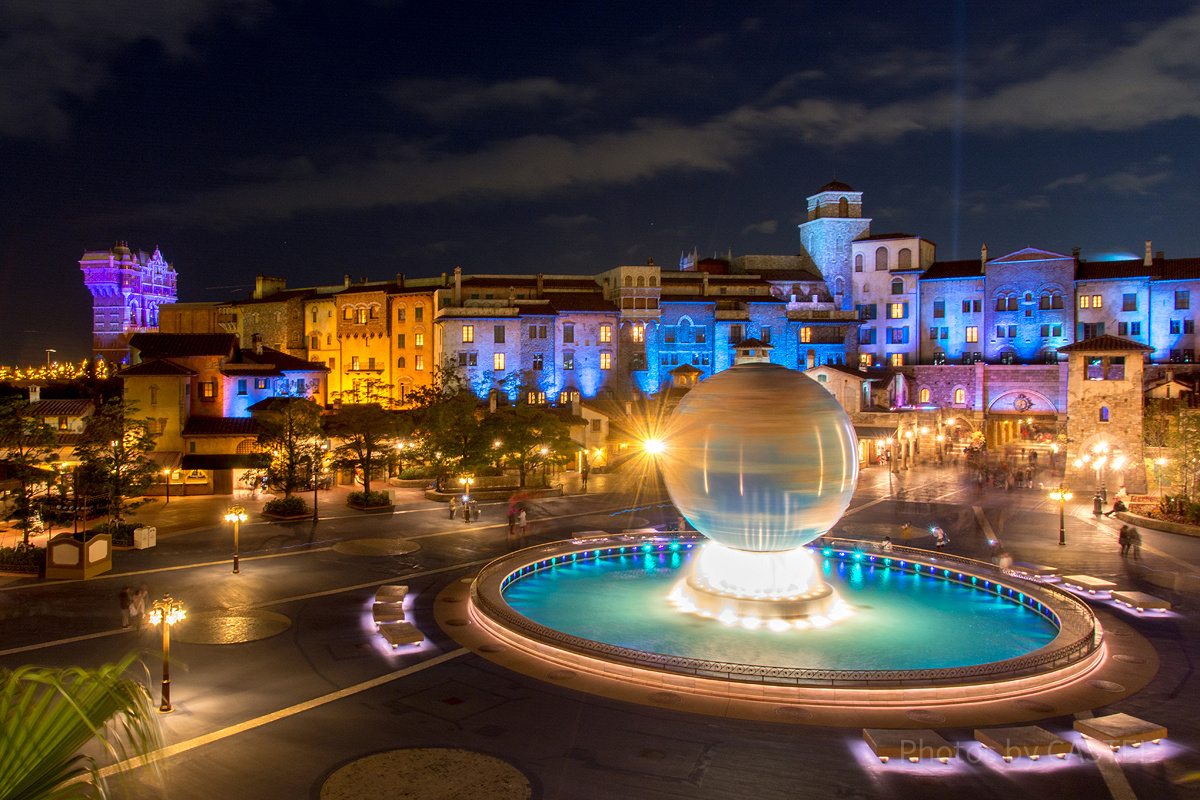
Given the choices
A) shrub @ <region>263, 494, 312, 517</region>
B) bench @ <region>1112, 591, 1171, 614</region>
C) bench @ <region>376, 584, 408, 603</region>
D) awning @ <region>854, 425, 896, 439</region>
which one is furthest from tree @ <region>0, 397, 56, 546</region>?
awning @ <region>854, 425, 896, 439</region>

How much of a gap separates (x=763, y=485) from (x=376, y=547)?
16.1 metres

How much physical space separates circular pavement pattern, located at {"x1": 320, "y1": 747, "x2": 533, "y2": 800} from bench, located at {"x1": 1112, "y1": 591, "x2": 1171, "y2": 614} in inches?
721

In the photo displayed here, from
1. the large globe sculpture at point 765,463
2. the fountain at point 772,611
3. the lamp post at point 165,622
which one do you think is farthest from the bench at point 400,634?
the large globe sculpture at point 765,463

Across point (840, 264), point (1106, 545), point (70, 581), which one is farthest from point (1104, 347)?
point (70, 581)

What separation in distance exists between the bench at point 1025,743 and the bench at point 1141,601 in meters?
10.6

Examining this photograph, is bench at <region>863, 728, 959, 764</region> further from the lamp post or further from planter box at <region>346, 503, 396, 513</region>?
planter box at <region>346, 503, 396, 513</region>

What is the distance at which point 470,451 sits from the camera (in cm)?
4331

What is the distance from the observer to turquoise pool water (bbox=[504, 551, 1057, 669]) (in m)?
17.9

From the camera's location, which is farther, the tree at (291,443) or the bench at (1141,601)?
the tree at (291,443)

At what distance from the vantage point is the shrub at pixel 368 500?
38562 mm

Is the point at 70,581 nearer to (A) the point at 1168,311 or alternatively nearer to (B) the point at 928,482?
(B) the point at 928,482

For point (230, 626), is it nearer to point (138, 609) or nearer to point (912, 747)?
point (138, 609)

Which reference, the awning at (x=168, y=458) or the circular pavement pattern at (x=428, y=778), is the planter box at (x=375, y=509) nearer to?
the awning at (x=168, y=458)

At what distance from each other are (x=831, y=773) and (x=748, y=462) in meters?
8.49
